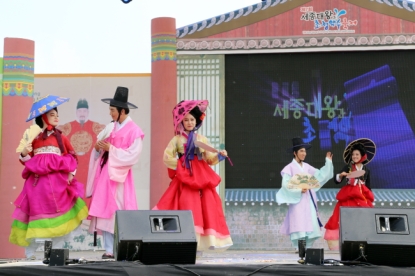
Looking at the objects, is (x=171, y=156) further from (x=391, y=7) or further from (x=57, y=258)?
(x=391, y=7)

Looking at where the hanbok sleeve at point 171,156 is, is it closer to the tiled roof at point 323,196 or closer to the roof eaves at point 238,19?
the tiled roof at point 323,196

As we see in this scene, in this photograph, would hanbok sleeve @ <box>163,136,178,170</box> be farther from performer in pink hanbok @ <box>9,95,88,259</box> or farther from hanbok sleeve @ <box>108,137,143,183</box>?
performer in pink hanbok @ <box>9,95,88,259</box>

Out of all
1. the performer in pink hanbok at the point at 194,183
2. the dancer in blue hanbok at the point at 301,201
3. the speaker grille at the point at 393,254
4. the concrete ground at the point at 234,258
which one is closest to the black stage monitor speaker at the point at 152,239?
the concrete ground at the point at 234,258

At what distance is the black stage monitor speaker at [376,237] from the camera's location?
4871 millimetres

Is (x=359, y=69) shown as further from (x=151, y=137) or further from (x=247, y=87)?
(x=151, y=137)

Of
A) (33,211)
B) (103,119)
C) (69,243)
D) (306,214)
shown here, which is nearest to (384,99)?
(306,214)

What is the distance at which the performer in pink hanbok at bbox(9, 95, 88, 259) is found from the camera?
6730mm

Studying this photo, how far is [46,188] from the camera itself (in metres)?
6.73

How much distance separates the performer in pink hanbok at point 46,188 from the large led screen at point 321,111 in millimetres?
3517

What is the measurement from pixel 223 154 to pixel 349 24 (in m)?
4.03

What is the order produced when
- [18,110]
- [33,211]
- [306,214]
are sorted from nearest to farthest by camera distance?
1. [33,211]
2. [306,214]
3. [18,110]

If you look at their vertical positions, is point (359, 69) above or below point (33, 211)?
above

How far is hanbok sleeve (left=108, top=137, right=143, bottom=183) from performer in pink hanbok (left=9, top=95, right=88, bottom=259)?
33 cm

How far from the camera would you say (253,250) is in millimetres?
9930
